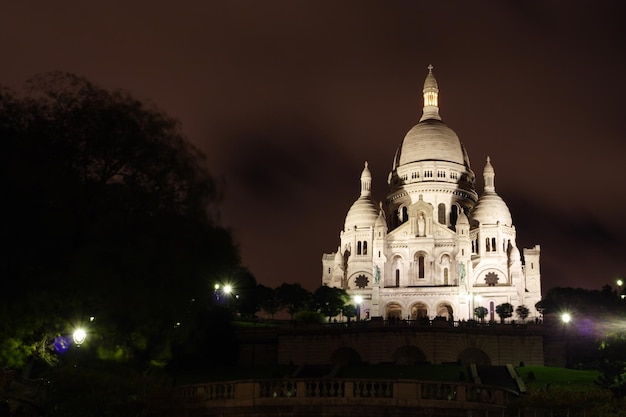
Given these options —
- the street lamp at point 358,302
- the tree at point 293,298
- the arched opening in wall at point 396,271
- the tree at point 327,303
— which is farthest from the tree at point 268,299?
the arched opening in wall at point 396,271

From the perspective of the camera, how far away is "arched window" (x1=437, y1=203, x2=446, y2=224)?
12300 cm

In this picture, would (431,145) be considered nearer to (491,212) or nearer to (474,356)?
(491,212)

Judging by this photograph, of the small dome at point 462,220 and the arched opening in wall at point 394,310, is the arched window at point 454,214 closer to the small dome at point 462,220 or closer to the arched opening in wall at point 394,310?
the small dome at point 462,220

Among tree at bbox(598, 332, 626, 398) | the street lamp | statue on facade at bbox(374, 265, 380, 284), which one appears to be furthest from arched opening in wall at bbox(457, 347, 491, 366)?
statue on facade at bbox(374, 265, 380, 284)

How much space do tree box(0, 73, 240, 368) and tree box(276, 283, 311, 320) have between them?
56.7 m

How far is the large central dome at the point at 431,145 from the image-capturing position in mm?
128625

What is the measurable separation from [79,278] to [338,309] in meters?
64.5

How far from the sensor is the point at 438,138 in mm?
130125

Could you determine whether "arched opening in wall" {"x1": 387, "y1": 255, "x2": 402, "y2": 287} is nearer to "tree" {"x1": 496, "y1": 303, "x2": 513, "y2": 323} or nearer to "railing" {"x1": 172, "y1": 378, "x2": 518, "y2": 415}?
"tree" {"x1": 496, "y1": 303, "x2": 513, "y2": 323}

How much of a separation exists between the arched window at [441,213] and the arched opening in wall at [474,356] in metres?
53.9

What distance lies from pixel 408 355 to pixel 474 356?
5.07 meters

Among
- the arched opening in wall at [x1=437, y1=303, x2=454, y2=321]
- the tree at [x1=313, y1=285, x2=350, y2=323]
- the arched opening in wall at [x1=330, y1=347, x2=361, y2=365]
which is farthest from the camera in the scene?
the arched opening in wall at [x1=437, y1=303, x2=454, y2=321]

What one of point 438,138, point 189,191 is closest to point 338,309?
point 438,138

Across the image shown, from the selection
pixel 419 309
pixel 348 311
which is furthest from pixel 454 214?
pixel 348 311
